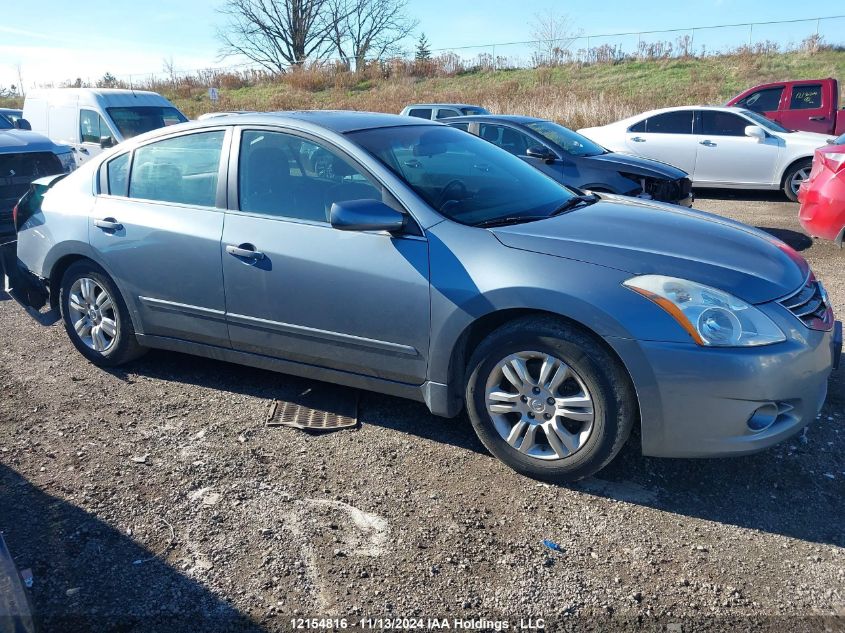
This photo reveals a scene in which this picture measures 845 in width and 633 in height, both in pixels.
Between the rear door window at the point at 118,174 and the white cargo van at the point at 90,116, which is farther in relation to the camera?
the white cargo van at the point at 90,116

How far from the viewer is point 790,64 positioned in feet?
106

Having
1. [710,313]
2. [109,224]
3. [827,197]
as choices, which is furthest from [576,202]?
[827,197]

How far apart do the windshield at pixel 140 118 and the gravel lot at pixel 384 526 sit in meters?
9.44

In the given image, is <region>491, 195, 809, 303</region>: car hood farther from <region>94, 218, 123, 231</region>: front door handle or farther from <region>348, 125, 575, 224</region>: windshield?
<region>94, 218, 123, 231</region>: front door handle

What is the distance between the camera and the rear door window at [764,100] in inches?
553

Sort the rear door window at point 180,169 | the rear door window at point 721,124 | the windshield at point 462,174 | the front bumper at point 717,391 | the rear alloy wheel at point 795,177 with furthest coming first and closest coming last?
the rear door window at point 721,124 → the rear alloy wheel at point 795,177 → the rear door window at point 180,169 → the windshield at point 462,174 → the front bumper at point 717,391

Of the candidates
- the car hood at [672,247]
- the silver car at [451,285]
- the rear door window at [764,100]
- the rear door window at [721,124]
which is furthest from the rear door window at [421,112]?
the car hood at [672,247]

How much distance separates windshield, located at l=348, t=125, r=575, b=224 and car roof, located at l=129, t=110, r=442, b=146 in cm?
9

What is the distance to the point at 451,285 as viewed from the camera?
3.43 metres

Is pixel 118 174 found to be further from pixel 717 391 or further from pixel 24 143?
pixel 24 143

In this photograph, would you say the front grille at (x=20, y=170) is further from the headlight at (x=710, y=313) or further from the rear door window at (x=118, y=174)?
the headlight at (x=710, y=313)

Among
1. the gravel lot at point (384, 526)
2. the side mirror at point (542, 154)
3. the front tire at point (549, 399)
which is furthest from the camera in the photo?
the side mirror at point (542, 154)

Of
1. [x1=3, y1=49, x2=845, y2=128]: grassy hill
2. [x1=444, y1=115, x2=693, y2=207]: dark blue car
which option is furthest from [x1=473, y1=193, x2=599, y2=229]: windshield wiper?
[x1=3, y1=49, x2=845, y2=128]: grassy hill

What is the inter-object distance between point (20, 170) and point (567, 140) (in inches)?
274
